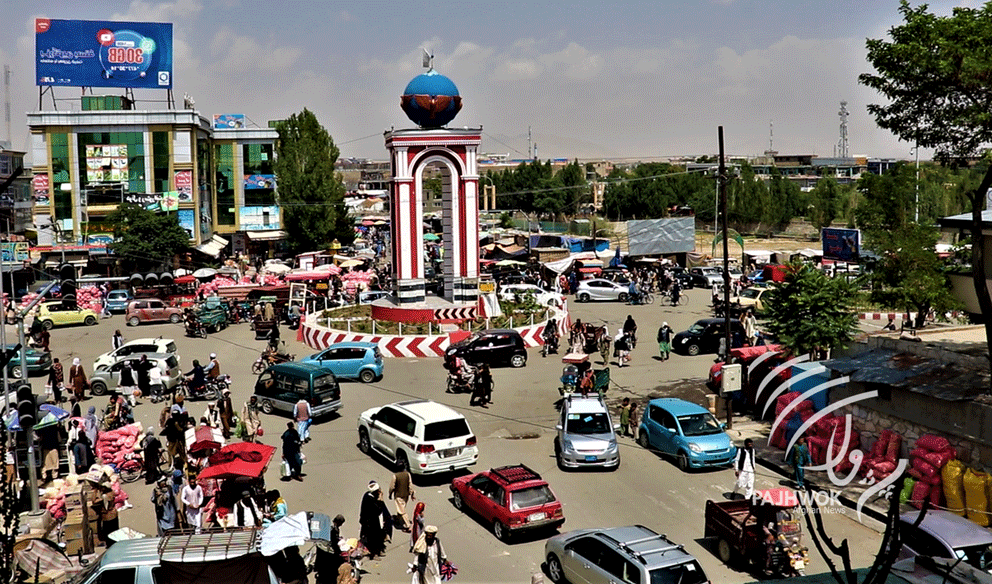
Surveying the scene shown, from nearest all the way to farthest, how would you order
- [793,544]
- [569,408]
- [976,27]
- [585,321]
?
1. [793,544]
2. [976,27]
3. [569,408]
4. [585,321]

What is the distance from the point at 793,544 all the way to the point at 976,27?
981 centimetres

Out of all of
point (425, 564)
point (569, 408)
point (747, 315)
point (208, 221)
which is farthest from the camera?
point (208, 221)

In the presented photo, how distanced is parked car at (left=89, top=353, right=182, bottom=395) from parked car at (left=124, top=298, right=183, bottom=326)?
530 inches

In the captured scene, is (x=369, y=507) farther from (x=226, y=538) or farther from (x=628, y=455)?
(x=628, y=455)

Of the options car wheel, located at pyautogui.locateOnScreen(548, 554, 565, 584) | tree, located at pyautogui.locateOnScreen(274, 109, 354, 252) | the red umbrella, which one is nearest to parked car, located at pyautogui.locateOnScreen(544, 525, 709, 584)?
car wheel, located at pyautogui.locateOnScreen(548, 554, 565, 584)

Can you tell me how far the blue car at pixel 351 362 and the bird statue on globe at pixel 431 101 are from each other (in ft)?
38.8

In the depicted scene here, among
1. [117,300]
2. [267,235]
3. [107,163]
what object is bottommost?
[117,300]

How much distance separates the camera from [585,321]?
130ft

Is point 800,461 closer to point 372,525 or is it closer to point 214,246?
point 372,525

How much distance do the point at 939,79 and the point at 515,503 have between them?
11012 millimetres

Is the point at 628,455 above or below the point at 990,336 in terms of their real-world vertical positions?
below

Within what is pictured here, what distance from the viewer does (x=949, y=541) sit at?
1291 cm

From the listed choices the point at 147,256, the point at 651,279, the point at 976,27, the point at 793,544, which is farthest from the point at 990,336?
the point at 147,256

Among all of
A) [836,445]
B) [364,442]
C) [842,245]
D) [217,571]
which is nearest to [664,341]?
[836,445]
